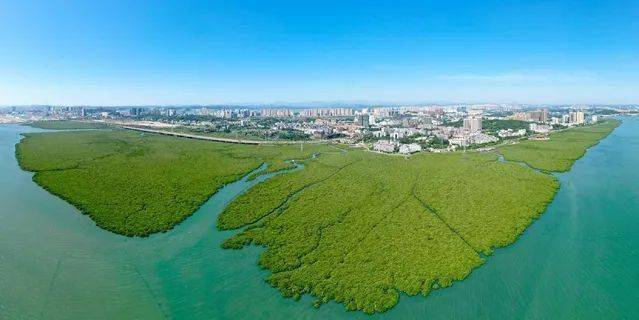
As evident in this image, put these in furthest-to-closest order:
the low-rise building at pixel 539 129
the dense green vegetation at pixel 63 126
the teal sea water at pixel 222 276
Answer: the dense green vegetation at pixel 63 126, the low-rise building at pixel 539 129, the teal sea water at pixel 222 276

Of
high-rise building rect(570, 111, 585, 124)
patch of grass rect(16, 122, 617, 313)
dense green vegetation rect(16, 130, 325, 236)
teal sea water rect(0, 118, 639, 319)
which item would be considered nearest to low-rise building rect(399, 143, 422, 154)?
patch of grass rect(16, 122, 617, 313)

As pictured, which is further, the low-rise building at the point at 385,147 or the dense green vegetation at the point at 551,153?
the low-rise building at the point at 385,147

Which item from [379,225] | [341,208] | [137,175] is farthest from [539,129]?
[137,175]

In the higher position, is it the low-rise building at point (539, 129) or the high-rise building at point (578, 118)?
the high-rise building at point (578, 118)

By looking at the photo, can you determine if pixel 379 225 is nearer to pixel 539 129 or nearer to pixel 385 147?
pixel 385 147

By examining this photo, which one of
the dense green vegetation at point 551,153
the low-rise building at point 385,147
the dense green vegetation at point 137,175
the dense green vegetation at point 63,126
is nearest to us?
the dense green vegetation at point 137,175

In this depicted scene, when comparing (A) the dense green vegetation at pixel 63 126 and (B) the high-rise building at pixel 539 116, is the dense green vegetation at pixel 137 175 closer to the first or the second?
(A) the dense green vegetation at pixel 63 126

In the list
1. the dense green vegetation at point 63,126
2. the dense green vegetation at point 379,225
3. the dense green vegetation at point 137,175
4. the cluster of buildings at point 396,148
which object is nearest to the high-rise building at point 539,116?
the cluster of buildings at point 396,148
